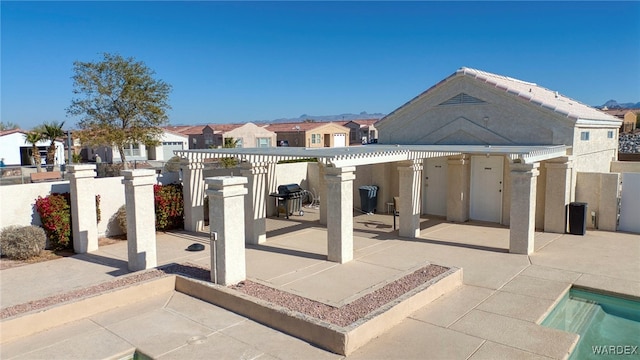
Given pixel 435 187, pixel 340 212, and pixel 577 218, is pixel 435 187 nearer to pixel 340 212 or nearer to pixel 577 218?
pixel 577 218

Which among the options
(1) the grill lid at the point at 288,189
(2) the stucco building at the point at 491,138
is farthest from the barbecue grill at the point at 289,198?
(2) the stucco building at the point at 491,138

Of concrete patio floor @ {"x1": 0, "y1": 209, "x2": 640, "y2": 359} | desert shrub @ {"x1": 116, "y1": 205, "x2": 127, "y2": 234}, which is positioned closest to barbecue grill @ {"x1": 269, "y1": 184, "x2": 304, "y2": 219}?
concrete patio floor @ {"x1": 0, "y1": 209, "x2": 640, "y2": 359}

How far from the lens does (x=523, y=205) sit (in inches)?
455

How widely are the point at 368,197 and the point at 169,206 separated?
7.60 m

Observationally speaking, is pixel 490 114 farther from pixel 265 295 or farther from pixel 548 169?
pixel 265 295

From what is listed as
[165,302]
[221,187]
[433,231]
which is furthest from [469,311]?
[433,231]

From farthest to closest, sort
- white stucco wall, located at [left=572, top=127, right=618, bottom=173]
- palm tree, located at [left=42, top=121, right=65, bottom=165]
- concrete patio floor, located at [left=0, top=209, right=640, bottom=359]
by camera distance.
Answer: palm tree, located at [left=42, top=121, right=65, bottom=165], white stucco wall, located at [left=572, top=127, right=618, bottom=173], concrete patio floor, located at [left=0, top=209, right=640, bottom=359]

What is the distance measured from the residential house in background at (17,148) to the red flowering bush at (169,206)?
35.7 metres

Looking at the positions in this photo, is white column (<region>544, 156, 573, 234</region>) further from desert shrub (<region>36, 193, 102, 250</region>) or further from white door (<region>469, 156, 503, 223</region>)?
desert shrub (<region>36, 193, 102, 250</region>)

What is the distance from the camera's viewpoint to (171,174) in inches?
625

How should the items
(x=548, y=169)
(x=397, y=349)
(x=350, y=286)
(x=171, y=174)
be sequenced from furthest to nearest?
(x=171, y=174) < (x=548, y=169) < (x=350, y=286) < (x=397, y=349)

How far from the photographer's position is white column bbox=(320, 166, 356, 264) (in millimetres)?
10789

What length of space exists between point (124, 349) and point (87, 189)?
7.17m

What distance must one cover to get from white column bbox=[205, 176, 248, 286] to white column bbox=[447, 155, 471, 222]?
9.51 m
